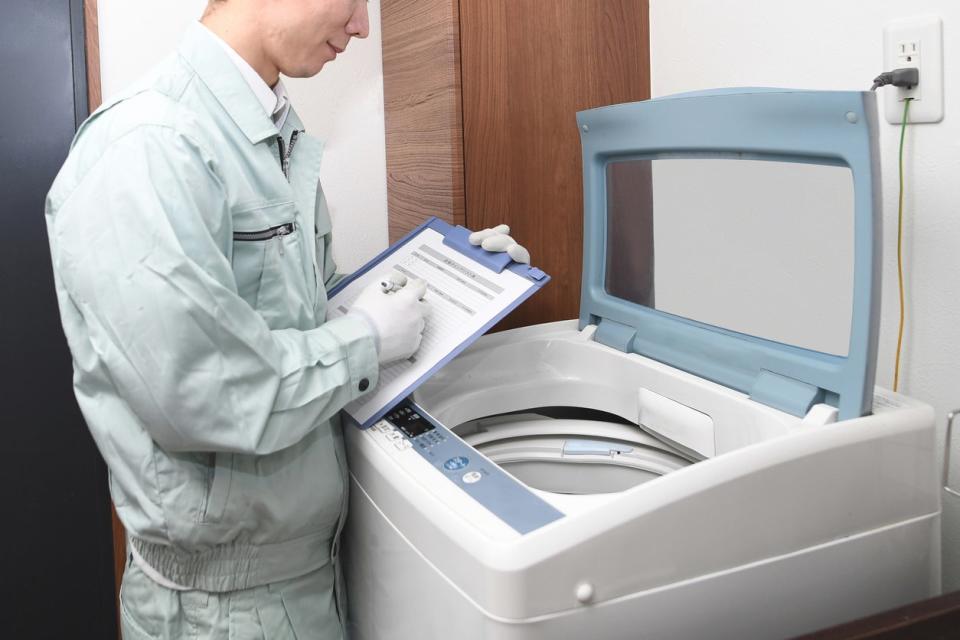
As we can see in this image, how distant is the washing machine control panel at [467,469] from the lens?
96 cm

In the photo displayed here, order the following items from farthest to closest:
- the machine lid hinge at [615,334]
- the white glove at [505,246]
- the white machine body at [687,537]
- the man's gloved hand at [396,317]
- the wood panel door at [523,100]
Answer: the wood panel door at [523,100], the machine lid hinge at [615,334], the white glove at [505,246], the man's gloved hand at [396,317], the white machine body at [687,537]

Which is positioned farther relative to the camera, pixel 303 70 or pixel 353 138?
pixel 353 138

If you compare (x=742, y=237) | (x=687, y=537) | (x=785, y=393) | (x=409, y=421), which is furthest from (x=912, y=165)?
(x=409, y=421)

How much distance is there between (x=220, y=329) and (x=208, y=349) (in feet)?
0.10

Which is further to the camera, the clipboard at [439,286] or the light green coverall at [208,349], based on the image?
the clipboard at [439,286]

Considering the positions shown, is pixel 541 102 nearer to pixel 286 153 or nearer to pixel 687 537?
pixel 286 153

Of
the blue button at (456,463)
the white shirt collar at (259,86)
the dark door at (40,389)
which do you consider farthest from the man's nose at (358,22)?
the dark door at (40,389)

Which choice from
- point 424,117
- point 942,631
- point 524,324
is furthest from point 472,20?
point 942,631

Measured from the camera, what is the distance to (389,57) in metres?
2.17

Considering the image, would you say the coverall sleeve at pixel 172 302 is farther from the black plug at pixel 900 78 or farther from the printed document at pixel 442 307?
the black plug at pixel 900 78

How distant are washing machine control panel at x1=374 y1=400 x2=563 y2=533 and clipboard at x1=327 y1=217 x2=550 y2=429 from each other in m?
0.04

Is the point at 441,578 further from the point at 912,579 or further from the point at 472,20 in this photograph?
the point at 472,20

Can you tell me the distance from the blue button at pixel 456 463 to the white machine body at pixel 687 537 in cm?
2

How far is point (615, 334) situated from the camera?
61.9 inches
